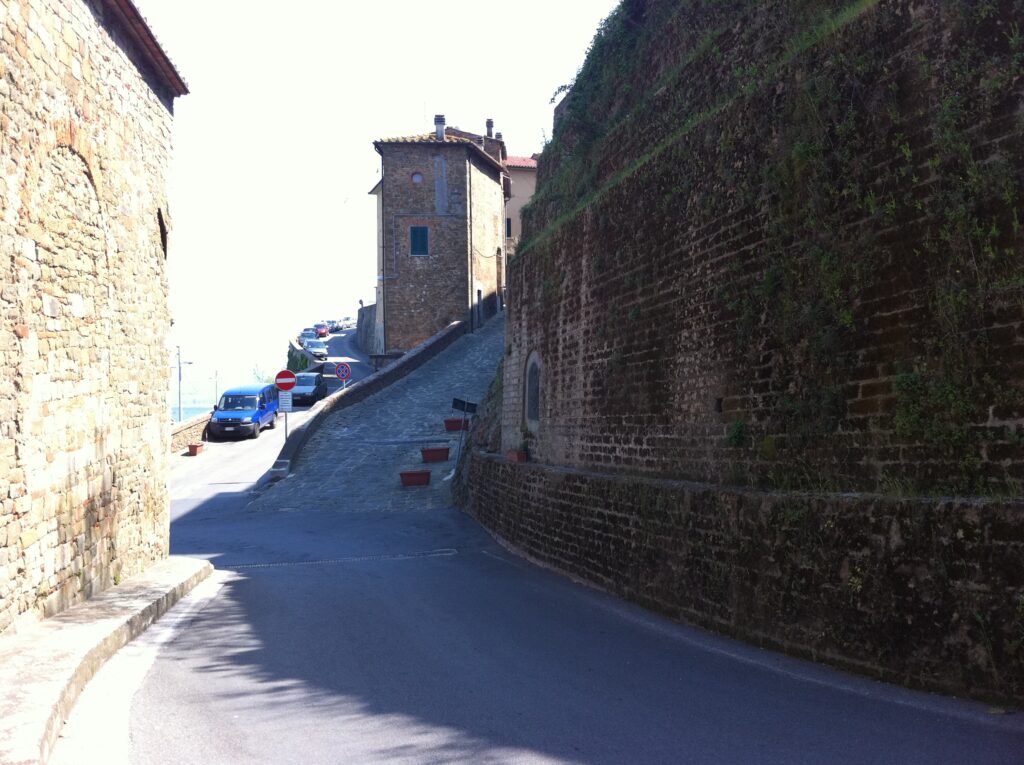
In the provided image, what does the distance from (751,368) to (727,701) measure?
12.2 feet

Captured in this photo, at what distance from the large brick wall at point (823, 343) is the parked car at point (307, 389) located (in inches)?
1252

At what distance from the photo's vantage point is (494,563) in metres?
13.5

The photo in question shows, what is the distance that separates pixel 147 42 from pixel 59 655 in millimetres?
7614

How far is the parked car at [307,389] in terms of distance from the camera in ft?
142

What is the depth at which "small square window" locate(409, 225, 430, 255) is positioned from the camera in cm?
4938

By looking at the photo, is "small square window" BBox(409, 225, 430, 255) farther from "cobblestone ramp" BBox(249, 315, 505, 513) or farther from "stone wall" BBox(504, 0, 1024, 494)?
"stone wall" BBox(504, 0, 1024, 494)

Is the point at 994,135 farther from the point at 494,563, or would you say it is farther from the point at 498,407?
the point at 498,407

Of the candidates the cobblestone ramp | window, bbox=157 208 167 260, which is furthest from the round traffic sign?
window, bbox=157 208 167 260

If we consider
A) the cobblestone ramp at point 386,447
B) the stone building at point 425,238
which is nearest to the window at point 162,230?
the cobblestone ramp at point 386,447

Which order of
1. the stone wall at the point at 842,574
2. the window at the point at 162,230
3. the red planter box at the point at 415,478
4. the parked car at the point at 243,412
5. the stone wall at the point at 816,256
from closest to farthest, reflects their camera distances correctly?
1. the stone wall at the point at 842,574
2. the stone wall at the point at 816,256
3. the window at the point at 162,230
4. the red planter box at the point at 415,478
5. the parked car at the point at 243,412

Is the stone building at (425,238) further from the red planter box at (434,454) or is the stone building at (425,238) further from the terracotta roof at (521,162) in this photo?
the red planter box at (434,454)

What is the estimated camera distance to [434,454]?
25.6 meters

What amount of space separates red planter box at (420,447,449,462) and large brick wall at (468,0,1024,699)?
1283 centimetres

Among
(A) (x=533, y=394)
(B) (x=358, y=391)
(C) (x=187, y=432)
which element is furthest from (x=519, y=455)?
(C) (x=187, y=432)
